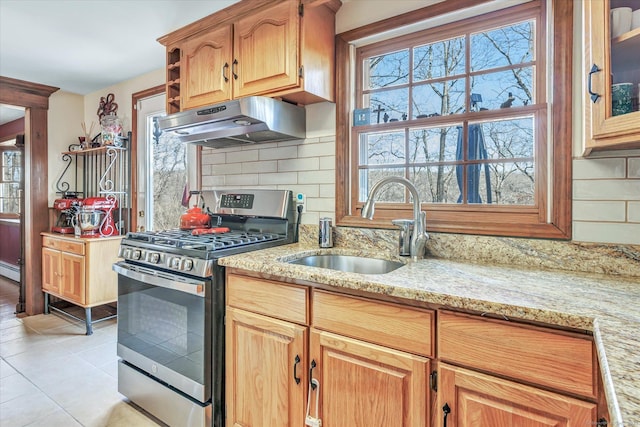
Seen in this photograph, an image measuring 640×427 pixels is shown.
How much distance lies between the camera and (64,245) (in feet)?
10.9

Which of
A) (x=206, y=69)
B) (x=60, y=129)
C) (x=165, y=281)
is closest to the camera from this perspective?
(x=165, y=281)

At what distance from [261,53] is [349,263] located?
124cm

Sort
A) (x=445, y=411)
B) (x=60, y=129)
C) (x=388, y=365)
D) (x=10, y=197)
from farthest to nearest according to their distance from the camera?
(x=10, y=197)
(x=60, y=129)
(x=388, y=365)
(x=445, y=411)

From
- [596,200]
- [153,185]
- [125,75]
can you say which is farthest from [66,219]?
[596,200]

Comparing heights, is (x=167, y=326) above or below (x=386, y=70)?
below

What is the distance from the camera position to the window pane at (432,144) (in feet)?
5.89

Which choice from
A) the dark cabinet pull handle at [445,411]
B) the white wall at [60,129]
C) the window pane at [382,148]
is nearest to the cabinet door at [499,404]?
the dark cabinet pull handle at [445,411]

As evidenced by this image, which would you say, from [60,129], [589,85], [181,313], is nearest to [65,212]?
[60,129]

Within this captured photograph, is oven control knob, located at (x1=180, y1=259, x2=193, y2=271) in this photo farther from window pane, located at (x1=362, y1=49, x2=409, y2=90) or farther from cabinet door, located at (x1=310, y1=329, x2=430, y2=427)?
window pane, located at (x1=362, y1=49, x2=409, y2=90)

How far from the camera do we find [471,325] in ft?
3.41

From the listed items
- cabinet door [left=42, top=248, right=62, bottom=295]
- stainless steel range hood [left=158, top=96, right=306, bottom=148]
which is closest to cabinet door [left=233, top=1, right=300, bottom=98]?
stainless steel range hood [left=158, top=96, right=306, bottom=148]

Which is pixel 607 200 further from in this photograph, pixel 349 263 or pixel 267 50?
pixel 267 50

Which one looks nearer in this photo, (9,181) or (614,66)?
(614,66)

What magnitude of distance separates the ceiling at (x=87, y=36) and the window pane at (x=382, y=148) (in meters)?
1.11
